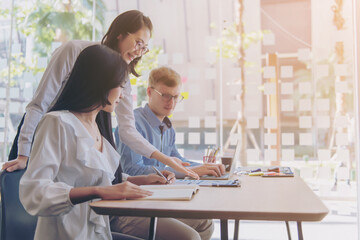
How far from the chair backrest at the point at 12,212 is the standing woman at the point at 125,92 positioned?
192 millimetres

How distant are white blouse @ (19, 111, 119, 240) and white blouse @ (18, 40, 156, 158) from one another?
1.36 feet

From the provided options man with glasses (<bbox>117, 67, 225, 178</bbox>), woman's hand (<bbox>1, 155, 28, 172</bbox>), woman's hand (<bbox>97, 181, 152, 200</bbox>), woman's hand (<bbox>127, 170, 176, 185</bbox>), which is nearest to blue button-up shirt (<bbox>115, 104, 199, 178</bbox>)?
man with glasses (<bbox>117, 67, 225, 178</bbox>)

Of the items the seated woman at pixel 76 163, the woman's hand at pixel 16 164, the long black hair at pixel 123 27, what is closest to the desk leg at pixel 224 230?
the seated woman at pixel 76 163

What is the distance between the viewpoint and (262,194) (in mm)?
1352

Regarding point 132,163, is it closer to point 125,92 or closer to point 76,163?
point 125,92

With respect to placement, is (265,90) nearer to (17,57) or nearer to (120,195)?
(17,57)

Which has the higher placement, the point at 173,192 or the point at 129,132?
the point at 129,132

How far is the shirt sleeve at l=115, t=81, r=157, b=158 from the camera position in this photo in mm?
1741

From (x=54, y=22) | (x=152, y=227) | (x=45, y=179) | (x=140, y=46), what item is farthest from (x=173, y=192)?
(x=54, y=22)

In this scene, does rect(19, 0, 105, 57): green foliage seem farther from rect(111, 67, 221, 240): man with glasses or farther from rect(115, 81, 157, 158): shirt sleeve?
rect(115, 81, 157, 158): shirt sleeve

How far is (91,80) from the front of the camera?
4.11 feet

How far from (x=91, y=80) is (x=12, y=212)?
1.65 ft

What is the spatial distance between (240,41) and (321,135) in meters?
1.16

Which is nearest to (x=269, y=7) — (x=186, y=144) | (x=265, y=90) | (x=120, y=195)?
(x=265, y=90)
